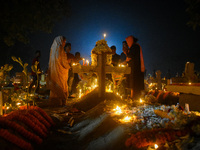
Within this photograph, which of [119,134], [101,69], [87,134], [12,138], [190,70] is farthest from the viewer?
[190,70]

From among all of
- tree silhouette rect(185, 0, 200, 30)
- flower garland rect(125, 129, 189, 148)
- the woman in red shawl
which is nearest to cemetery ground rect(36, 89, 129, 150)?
flower garland rect(125, 129, 189, 148)

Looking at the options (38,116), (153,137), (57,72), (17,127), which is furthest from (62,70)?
(153,137)

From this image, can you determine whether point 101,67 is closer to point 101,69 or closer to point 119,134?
point 101,69

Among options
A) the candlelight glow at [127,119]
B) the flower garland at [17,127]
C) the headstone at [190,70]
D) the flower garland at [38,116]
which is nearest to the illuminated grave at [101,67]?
the candlelight glow at [127,119]

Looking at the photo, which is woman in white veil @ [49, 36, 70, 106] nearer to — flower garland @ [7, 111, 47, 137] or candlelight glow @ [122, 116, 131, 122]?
flower garland @ [7, 111, 47, 137]

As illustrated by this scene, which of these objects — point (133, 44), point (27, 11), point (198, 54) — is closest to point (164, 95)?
point (133, 44)

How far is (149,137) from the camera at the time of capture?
2652 millimetres

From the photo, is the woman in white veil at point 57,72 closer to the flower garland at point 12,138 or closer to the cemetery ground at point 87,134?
the cemetery ground at point 87,134

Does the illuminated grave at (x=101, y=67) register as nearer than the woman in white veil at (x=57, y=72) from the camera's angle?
Yes

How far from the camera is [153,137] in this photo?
8.68 ft

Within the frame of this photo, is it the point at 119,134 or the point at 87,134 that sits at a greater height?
the point at 119,134

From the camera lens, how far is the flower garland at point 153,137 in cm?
258

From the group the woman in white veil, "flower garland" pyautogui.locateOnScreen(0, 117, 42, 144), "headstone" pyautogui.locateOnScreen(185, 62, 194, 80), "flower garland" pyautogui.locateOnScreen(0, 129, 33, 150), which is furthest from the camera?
"headstone" pyautogui.locateOnScreen(185, 62, 194, 80)

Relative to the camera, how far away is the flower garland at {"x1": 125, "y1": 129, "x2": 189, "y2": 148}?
258 cm
